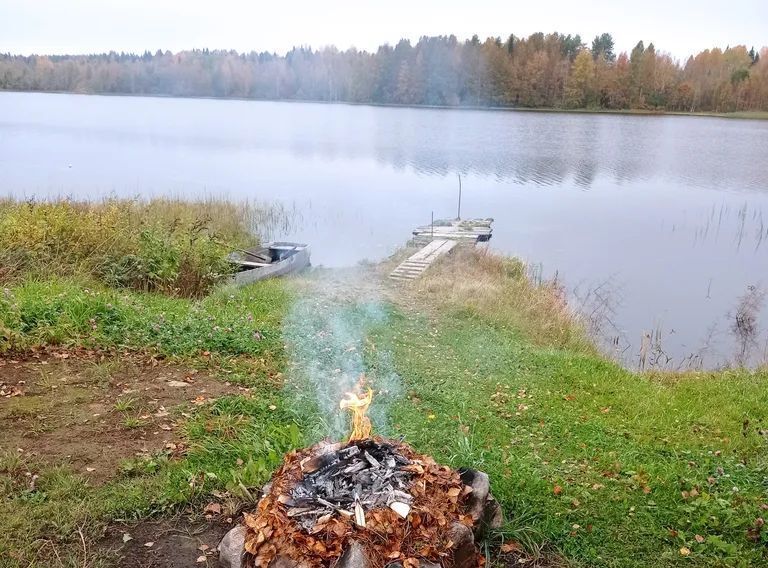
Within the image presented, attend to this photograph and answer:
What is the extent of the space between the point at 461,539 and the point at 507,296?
28.8 feet

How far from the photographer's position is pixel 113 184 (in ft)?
82.1

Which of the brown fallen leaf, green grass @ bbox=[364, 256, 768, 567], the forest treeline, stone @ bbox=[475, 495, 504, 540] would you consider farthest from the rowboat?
the forest treeline

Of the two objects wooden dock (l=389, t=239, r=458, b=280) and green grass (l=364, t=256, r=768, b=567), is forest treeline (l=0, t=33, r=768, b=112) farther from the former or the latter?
green grass (l=364, t=256, r=768, b=567)

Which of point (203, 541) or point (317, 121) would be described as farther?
point (317, 121)

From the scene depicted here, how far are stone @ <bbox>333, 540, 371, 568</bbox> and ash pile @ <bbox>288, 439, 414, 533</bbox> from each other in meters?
0.14

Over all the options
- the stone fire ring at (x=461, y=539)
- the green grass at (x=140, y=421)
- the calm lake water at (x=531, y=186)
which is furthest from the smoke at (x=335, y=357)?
the calm lake water at (x=531, y=186)

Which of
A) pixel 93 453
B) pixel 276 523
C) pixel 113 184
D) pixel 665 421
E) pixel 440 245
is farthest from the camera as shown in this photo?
pixel 113 184

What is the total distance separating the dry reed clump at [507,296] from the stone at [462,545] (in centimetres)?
623

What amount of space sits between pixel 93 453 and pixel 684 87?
5883cm

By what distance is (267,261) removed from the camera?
1391 centimetres

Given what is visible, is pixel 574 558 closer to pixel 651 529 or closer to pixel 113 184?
pixel 651 529

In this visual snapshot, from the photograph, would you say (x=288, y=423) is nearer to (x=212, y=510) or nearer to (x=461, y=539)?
(x=212, y=510)

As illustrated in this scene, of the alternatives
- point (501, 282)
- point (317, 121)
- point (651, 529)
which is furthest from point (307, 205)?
point (317, 121)

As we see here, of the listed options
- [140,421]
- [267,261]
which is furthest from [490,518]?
[267,261]
